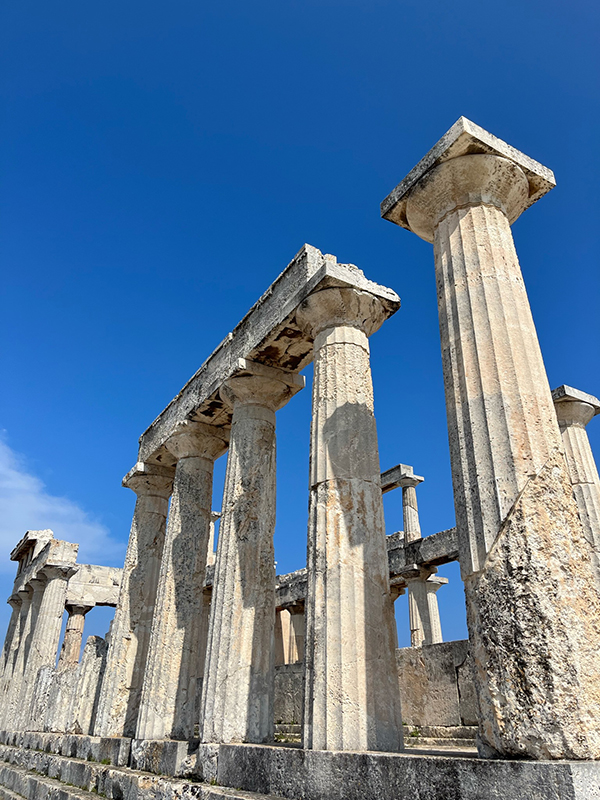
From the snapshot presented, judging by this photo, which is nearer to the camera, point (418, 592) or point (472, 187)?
point (472, 187)

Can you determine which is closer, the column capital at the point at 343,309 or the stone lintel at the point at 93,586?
the column capital at the point at 343,309

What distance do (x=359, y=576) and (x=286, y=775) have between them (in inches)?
82.0

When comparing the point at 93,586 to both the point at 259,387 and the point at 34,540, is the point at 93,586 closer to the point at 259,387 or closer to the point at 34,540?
the point at 34,540

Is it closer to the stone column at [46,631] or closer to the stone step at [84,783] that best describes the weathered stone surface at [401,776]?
the stone step at [84,783]

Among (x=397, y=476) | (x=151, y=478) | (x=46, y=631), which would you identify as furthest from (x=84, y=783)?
(x=397, y=476)

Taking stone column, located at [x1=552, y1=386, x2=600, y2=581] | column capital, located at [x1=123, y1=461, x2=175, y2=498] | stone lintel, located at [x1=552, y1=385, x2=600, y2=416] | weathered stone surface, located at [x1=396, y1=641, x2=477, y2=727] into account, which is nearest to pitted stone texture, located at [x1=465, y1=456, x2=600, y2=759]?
weathered stone surface, located at [x1=396, y1=641, x2=477, y2=727]

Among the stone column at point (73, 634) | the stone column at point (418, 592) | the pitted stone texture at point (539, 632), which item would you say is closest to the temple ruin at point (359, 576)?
the pitted stone texture at point (539, 632)

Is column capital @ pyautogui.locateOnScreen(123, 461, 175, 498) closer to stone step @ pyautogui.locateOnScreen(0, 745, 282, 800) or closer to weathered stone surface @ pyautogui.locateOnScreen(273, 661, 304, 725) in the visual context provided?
weathered stone surface @ pyautogui.locateOnScreen(273, 661, 304, 725)

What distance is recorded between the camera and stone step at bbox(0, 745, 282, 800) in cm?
710

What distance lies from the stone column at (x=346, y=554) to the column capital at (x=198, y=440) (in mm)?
4704

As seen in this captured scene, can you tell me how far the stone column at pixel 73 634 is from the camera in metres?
26.7

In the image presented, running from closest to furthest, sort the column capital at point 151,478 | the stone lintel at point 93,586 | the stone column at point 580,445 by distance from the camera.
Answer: the stone column at point 580,445 → the column capital at point 151,478 → the stone lintel at point 93,586

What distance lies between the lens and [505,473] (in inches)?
193

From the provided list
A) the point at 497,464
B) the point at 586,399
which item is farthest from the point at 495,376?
the point at 586,399
